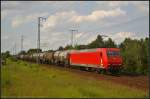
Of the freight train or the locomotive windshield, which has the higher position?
the locomotive windshield

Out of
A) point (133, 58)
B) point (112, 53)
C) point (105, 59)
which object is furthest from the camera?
point (133, 58)

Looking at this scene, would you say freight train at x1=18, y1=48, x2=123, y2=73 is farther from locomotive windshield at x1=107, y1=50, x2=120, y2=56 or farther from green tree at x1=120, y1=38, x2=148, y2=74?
green tree at x1=120, y1=38, x2=148, y2=74

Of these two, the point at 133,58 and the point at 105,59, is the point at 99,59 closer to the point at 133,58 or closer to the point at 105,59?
the point at 105,59

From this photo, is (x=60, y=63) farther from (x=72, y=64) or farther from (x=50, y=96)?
(x=50, y=96)

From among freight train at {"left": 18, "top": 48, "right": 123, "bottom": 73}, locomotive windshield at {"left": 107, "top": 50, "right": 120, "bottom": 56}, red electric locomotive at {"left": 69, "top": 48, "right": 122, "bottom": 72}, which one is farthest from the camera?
locomotive windshield at {"left": 107, "top": 50, "right": 120, "bottom": 56}

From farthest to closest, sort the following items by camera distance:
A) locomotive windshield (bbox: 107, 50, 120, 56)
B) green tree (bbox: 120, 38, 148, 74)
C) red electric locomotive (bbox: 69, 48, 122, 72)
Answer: green tree (bbox: 120, 38, 148, 74) < locomotive windshield (bbox: 107, 50, 120, 56) < red electric locomotive (bbox: 69, 48, 122, 72)

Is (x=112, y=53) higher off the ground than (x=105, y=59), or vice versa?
(x=112, y=53)

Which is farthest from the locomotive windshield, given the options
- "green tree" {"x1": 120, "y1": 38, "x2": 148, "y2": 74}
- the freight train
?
"green tree" {"x1": 120, "y1": 38, "x2": 148, "y2": 74}

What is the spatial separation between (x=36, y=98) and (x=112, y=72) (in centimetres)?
2457

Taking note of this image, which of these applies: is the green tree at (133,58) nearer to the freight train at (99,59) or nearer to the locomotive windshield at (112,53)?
the freight train at (99,59)

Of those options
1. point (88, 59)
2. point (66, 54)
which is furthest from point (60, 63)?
point (88, 59)

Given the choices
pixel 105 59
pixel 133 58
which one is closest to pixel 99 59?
pixel 105 59

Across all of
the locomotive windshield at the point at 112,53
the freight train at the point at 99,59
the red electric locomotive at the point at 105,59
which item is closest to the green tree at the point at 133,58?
the freight train at the point at 99,59

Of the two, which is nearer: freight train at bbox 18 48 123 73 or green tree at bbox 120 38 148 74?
freight train at bbox 18 48 123 73
